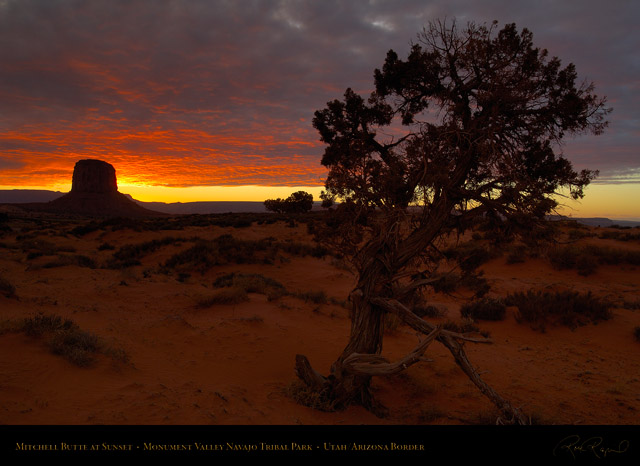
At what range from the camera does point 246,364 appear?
296 inches

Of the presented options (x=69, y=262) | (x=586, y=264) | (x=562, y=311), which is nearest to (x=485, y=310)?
(x=562, y=311)

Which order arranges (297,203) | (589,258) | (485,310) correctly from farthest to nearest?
1. (297,203)
2. (589,258)
3. (485,310)

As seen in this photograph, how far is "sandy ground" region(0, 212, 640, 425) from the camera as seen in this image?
4.85 metres

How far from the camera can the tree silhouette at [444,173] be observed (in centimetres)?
550

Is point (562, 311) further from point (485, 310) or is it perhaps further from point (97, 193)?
point (97, 193)

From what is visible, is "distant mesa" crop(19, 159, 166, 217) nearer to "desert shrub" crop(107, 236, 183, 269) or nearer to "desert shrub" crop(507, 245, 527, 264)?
"desert shrub" crop(107, 236, 183, 269)

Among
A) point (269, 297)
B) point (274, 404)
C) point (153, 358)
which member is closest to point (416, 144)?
point (274, 404)

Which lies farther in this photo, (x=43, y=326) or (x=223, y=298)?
(x=223, y=298)

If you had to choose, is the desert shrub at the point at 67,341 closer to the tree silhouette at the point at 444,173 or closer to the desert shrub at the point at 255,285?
the tree silhouette at the point at 444,173

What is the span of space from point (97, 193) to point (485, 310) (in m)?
161

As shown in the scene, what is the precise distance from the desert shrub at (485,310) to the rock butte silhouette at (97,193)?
132534 millimetres

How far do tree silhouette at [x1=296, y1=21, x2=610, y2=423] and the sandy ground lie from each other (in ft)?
3.77
